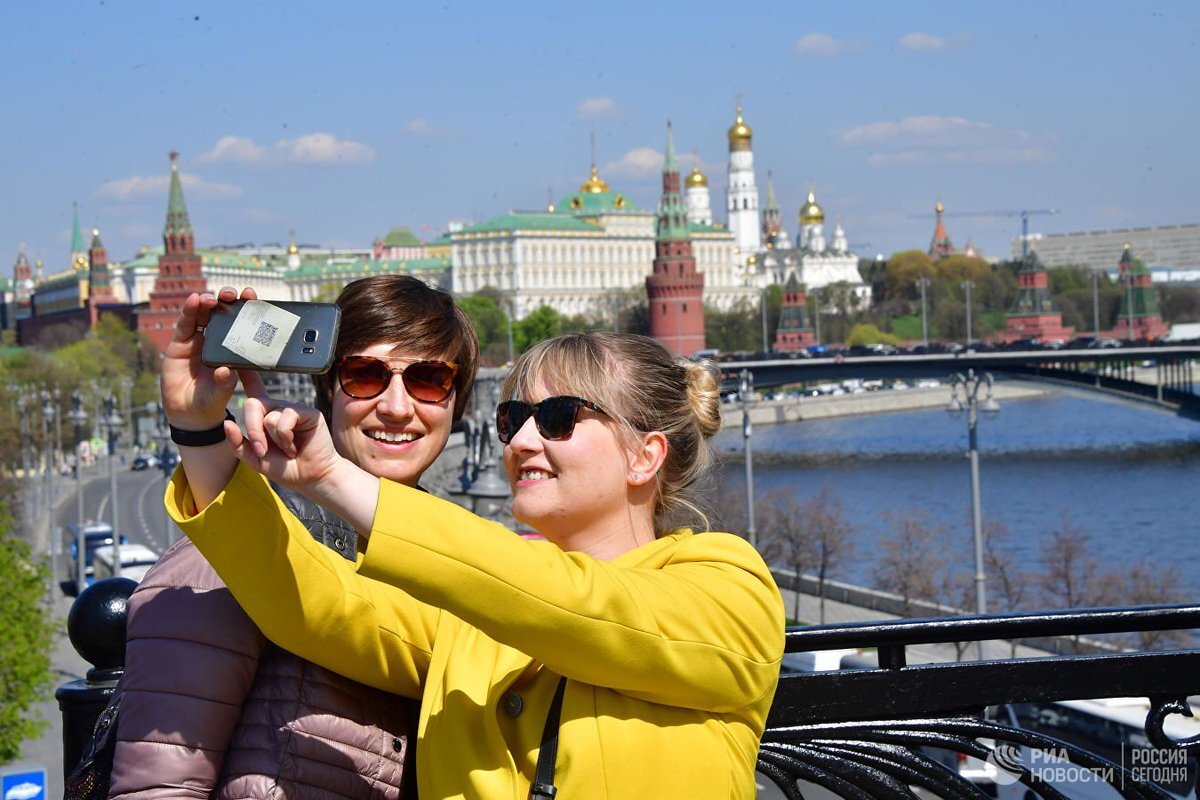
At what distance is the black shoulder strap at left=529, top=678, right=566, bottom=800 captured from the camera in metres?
1.25

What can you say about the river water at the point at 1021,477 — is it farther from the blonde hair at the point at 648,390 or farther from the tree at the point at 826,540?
the blonde hair at the point at 648,390

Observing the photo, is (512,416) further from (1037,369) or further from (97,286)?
(97,286)

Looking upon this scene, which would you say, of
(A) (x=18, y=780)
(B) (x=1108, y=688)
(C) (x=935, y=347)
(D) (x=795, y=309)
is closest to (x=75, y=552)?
(A) (x=18, y=780)

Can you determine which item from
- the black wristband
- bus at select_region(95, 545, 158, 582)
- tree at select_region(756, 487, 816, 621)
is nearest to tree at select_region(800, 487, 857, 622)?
tree at select_region(756, 487, 816, 621)

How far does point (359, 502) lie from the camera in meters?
1.18

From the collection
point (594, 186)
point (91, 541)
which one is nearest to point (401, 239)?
point (594, 186)

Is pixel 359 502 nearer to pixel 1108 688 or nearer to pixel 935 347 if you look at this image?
pixel 1108 688

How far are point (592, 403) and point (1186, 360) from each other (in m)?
35.9

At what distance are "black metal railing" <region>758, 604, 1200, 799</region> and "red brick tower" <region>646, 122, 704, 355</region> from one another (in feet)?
186

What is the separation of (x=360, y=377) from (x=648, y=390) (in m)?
0.29

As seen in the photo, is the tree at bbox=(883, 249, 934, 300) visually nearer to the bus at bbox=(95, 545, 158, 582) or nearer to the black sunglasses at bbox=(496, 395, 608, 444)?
the bus at bbox=(95, 545, 158, 582)

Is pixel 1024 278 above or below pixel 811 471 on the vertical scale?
above

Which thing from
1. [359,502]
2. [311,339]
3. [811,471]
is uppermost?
[311,339]

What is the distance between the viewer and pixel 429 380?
1.56 m
